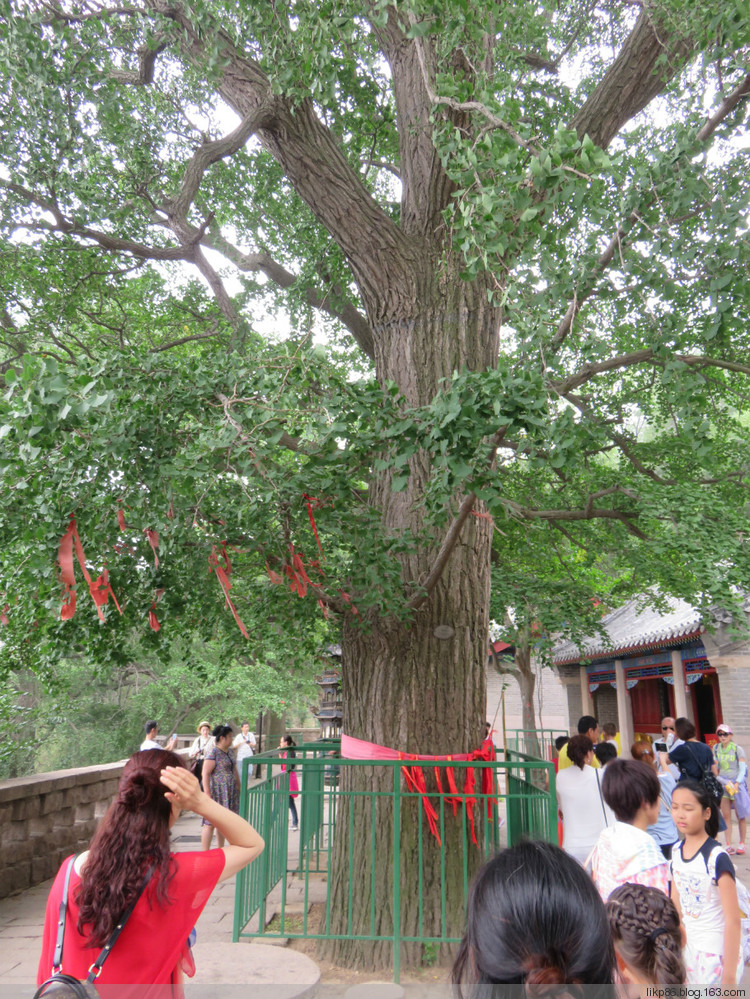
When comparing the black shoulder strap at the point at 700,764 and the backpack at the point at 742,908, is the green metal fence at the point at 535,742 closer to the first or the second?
the black shoulder strap at the point at 700,764

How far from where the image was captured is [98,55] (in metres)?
6.57

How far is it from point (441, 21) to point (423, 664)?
14.8ft

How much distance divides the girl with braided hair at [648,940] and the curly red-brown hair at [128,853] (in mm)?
1308

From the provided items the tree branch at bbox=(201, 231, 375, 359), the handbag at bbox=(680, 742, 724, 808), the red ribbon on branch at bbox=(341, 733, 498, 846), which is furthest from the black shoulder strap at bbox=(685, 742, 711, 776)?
the tree branch at bbox=(201, 231, 375, 359)

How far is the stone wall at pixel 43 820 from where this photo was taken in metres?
7.37

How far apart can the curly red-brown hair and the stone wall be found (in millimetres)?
5985

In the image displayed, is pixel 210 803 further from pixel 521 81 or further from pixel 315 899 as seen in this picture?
pixel 521 81

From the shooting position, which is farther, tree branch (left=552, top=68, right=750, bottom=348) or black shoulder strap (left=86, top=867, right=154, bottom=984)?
tree branch (left=552, top=68, right=750, bottom=348)

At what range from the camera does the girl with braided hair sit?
2164mm

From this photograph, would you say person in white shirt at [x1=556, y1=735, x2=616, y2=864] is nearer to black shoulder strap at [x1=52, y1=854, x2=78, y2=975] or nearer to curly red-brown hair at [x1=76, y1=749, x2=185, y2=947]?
curly red-brown hair at [x1=76, y1=749, x2=185, y2=947]

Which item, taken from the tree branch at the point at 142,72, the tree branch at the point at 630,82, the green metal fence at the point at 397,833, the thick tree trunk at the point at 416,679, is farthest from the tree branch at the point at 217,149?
the green metal fence at the point at 397,833

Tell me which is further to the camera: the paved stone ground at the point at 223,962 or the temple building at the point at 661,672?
the temple building at the point at 661,672

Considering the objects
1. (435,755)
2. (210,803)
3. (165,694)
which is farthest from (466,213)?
(165,694)

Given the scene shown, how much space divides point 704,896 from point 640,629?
14.1 metres
